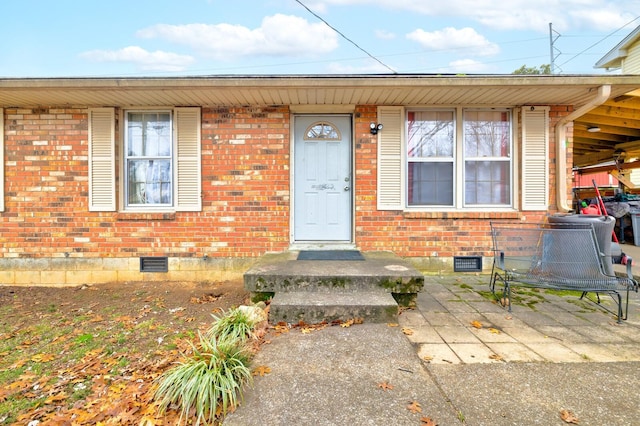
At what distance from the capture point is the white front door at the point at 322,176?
513 cm

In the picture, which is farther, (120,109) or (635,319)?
(120,109)

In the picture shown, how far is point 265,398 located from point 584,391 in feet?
6.23

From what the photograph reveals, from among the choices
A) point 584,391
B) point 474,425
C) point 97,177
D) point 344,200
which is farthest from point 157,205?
point 584,391

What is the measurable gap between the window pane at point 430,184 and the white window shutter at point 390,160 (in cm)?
26

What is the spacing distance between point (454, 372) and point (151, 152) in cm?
490

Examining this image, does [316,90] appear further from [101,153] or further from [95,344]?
[95,344]

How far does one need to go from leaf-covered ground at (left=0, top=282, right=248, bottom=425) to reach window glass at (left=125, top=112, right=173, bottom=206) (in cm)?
148

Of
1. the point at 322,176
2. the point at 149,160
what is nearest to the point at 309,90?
the point at 322,176

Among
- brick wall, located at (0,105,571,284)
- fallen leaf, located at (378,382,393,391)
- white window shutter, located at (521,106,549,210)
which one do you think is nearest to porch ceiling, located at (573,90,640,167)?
white window shutter, located at (521,106,549,210)

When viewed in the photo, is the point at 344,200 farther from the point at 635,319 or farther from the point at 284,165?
the point at 635,319

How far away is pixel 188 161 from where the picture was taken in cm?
497

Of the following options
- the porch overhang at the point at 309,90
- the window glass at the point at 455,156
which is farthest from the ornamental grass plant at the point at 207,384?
the window glass at the point at 455,156

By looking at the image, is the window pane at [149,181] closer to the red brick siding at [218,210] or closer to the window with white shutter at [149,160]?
the window with white shutter at [149,160]

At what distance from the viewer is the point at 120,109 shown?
Answer: 4.98 meters
